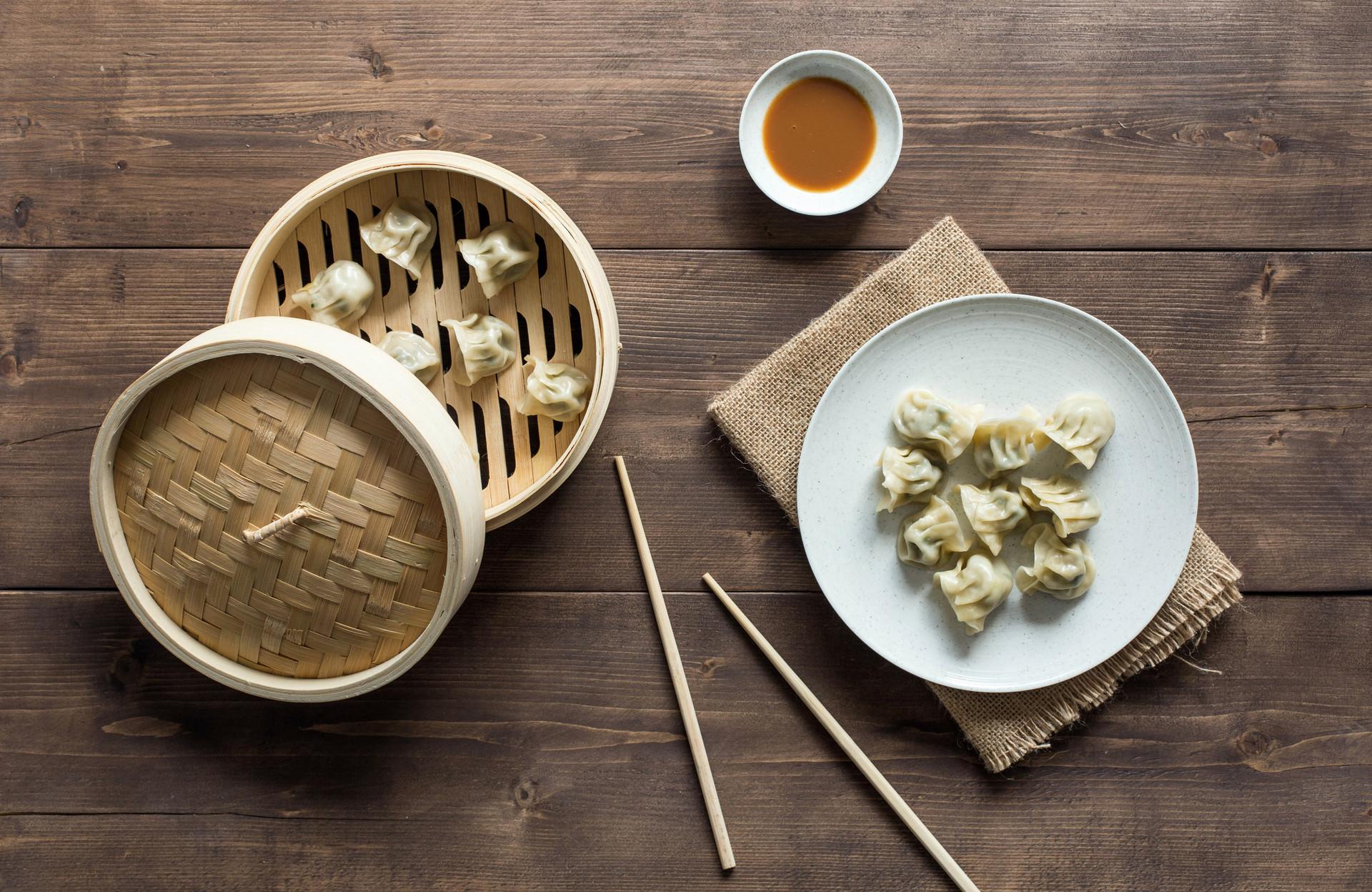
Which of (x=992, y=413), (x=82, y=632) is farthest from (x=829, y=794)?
Result: (x=82, y=632)

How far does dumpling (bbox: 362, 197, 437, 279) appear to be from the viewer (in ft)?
5.03

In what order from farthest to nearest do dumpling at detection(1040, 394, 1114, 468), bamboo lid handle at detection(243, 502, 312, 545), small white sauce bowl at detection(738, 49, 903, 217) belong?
small white sauce bowl at detection(738, 49, 903, 217) < dumpling at detection(1040, 394, 1114, 468) < bamboo lid handle at detection(243, 502, 312, 545)

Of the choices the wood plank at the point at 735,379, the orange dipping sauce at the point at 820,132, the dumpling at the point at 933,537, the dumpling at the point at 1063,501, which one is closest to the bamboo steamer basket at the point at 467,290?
the wood plank at the point at 735,379

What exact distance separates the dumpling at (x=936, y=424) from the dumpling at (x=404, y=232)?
0.91 metres

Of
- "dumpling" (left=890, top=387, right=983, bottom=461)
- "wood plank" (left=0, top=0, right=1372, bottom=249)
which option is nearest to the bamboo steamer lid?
"wood plank" (left=0, top=0, right=1372, bottom=249)

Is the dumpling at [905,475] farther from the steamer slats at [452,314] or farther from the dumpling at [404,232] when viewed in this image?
the dumpling at [404,232]

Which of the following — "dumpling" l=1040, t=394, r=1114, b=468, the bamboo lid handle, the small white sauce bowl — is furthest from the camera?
the small white sauce bowl

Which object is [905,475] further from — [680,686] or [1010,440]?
[680,686]

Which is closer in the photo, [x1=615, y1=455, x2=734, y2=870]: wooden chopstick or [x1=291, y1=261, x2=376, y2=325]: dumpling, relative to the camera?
[x1=291, y1=261, x2=376, y2=325]: dumpling

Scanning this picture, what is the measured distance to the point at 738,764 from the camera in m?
1.69

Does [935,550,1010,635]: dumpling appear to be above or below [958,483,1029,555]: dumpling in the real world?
below

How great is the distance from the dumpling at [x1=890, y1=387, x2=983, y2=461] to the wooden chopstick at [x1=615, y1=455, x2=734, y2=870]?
0.53m

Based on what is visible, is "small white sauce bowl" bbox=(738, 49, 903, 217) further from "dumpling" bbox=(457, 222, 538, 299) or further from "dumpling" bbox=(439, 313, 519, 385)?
"dumpling" bbox=(439, 313, 519, 385)

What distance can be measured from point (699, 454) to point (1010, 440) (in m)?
0.57
